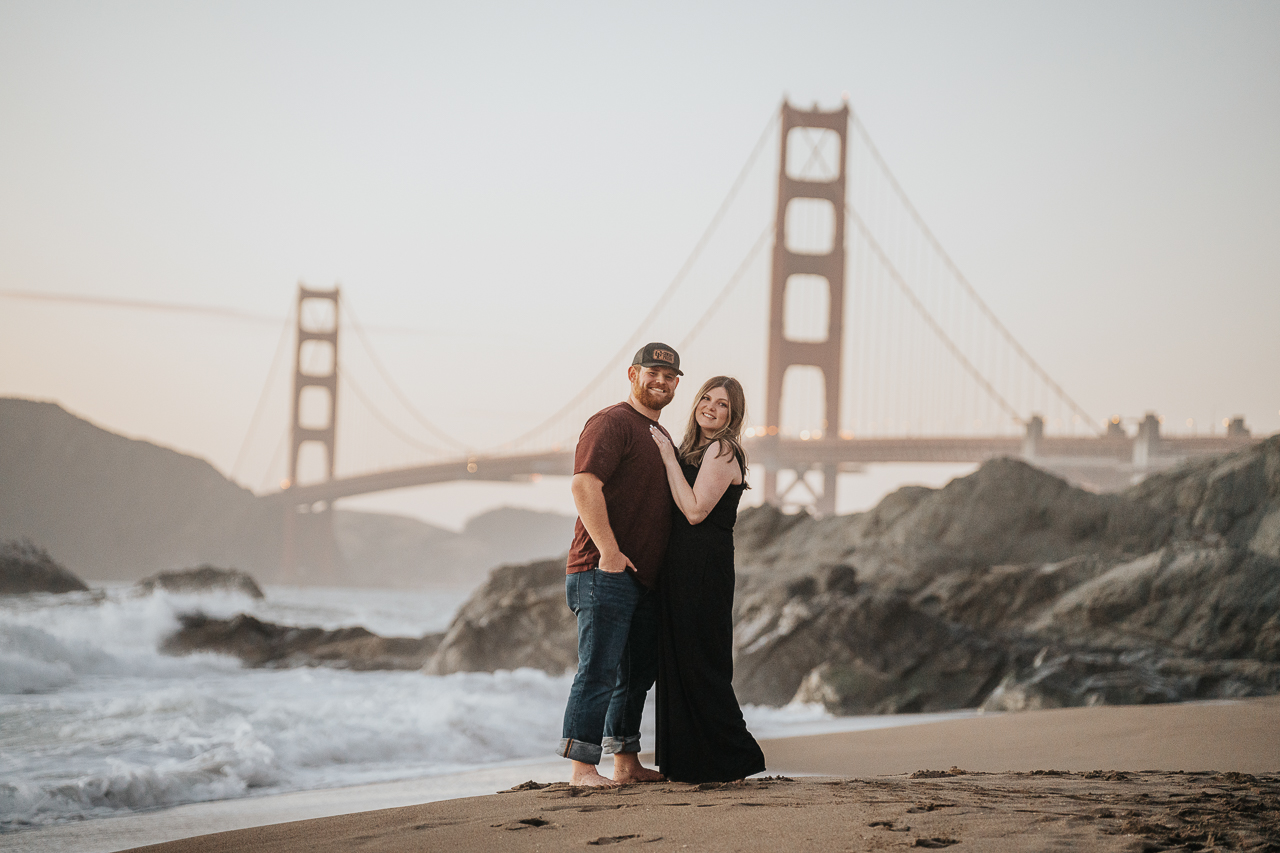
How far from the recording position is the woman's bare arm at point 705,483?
313cm

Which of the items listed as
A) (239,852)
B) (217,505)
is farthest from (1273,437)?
(217,505)

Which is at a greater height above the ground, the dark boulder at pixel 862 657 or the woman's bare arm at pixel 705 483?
the woman's bare arm at pixel 705 483

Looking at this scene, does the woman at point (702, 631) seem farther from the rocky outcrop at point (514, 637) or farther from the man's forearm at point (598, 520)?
the rocky outcrop at point (514, 637)

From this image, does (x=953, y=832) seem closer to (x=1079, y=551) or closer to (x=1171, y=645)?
(x=1171, y=645)

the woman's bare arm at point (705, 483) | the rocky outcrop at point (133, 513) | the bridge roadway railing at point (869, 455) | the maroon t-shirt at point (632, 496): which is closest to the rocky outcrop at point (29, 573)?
the bridge roadway railing at point (869, 455)

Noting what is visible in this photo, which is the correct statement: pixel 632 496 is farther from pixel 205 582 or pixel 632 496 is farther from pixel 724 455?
pixel 205 582

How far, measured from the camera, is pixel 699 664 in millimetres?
3123

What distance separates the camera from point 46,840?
340 cm

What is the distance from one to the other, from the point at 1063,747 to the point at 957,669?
3.41 m

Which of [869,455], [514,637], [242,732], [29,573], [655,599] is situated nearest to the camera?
[655,599]

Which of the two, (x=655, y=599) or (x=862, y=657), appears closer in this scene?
(x=655, y=599)

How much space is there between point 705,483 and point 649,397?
35 centimetres

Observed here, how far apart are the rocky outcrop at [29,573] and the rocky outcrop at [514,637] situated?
13.8 meters

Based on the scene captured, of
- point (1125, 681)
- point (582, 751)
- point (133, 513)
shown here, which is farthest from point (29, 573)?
point (133, 513)
